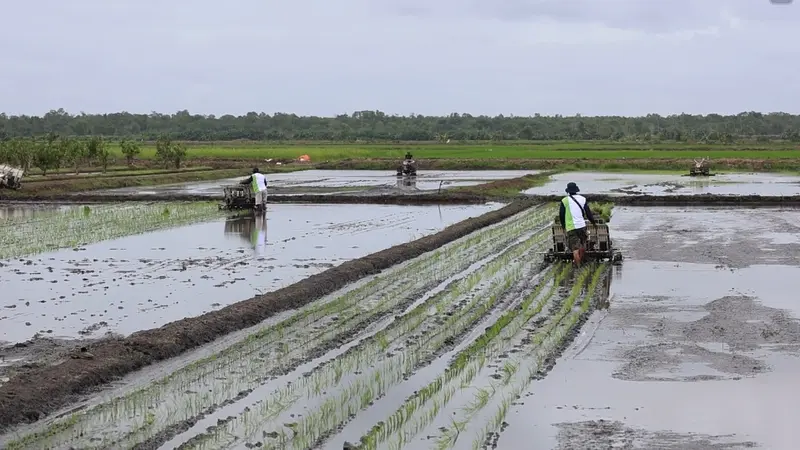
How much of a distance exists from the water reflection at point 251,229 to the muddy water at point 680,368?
20.5 feet

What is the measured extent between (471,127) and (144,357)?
5404 inches

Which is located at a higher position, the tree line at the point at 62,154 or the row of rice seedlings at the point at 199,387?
the tree line at the point at 62,154

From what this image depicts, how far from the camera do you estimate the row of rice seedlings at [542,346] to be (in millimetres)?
7070

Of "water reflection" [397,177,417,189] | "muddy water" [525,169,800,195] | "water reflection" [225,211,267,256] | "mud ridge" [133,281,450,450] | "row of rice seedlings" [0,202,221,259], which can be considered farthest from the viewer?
"water reflection" [397,177,417,189]

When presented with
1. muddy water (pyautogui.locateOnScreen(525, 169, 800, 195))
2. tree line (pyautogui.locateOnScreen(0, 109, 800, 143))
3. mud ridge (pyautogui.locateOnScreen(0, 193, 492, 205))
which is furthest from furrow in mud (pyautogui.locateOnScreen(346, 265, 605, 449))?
tree line (pyautogui.locateOnScreen(0, 109, 800, 143))

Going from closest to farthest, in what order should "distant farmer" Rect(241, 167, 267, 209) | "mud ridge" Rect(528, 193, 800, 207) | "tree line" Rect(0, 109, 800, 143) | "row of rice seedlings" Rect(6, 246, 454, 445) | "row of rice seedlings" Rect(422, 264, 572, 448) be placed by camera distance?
"row of rice seedlings" Rect(422, 264, 572, 448), "row of rice seedlings" Rect(6, 246, 454, 445), "distant farmer" Rect(241, 167, 267, 209), "mud ridge" Rect(528, 193, 800, 207), "tree line" Rect(0, 109, 800, 143)

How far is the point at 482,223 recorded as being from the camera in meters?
23.0

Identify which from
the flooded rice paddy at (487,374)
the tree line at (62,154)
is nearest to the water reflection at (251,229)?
the flooded rice paddy at (487,374)

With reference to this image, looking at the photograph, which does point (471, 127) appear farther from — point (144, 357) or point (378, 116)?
point (144, 357)

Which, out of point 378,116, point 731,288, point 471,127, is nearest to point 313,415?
point 731,288

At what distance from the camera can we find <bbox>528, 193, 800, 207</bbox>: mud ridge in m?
29.5

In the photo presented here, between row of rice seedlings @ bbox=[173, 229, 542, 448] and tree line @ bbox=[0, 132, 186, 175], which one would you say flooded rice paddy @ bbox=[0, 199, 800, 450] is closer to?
row of rice seedlings @ bbox=[173, 229, 542, 448]

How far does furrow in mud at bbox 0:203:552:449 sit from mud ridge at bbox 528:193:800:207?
49.1 ft

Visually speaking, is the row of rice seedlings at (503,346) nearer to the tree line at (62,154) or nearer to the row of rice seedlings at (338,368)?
the row of rice seedlings at (338,368)
